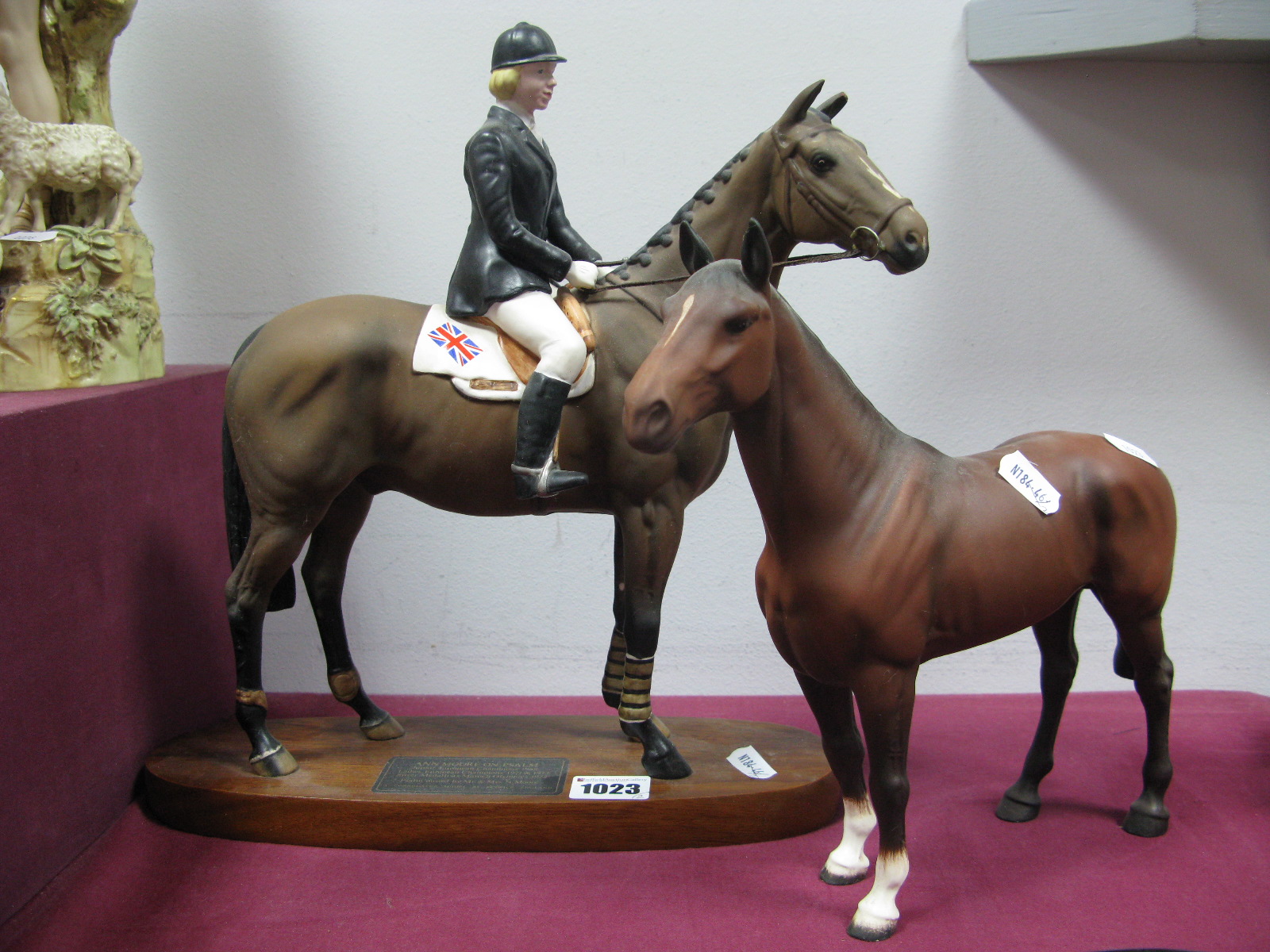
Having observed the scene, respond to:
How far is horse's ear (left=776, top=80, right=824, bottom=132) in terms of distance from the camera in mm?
2307

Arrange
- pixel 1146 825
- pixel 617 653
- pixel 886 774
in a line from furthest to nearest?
pixel 617 653 → pixel 1146 825 → pixel 886 774

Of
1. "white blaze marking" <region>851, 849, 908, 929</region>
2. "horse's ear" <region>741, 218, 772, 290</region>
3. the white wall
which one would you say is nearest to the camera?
"horse's ear" <region>741, 218, 772, 290</region>

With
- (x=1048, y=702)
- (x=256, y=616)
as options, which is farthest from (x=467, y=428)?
(x=1048, y=702)

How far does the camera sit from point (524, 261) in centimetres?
242

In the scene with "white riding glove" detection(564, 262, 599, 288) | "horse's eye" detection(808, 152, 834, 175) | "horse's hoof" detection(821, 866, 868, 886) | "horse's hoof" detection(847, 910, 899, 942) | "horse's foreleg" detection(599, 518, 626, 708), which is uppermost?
"horse's eye" detection(808, 152, 834, 175)

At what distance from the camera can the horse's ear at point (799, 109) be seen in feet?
7.57

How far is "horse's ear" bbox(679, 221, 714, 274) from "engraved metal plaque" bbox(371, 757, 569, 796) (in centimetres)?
135

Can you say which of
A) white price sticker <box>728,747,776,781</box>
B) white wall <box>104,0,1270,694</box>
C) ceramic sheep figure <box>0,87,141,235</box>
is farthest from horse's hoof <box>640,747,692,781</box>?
ceramic sheep figure <box>0,87,141,235</box>

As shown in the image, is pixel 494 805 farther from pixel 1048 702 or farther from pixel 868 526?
pixel 1048 702

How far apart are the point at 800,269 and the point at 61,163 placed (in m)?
2.19

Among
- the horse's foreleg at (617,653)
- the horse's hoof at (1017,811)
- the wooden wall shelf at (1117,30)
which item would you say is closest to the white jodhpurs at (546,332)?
the horse's foreleg at (617,653)

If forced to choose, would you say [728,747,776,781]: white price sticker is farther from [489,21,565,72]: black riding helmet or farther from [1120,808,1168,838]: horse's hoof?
[489,21,565,72]: black riding helmet

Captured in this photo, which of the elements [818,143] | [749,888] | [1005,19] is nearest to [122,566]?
[749,888]

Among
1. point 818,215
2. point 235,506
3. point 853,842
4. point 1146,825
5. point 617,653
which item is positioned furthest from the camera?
point 617,653
